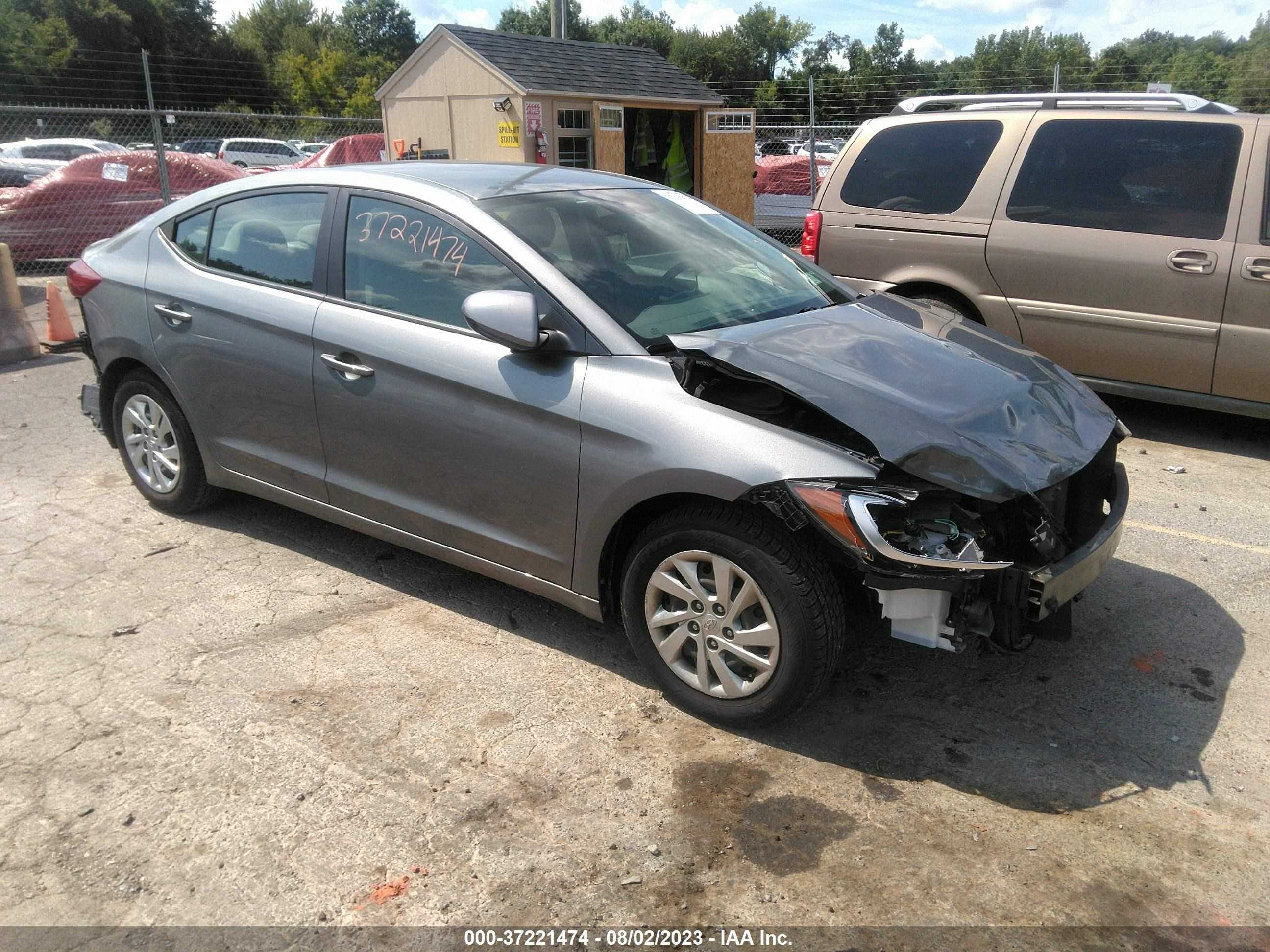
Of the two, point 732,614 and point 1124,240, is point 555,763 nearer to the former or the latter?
point 732,614

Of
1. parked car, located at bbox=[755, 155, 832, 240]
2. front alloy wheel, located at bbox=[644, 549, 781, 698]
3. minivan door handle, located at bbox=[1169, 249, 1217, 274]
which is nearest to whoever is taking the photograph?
front alloy wheel, located at bbox=[644, 549, 781, 698]

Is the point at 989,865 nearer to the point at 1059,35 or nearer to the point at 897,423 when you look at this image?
the point at 897,423

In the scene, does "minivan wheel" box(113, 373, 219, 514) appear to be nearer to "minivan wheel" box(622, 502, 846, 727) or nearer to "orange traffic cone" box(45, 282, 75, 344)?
"minivan wheel" box(622, 502, 846, 727)

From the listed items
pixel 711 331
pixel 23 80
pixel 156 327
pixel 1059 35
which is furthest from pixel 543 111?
pixel 1059 35

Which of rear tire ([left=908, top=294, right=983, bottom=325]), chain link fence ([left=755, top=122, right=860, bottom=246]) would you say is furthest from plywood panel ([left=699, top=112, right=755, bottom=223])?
rear tire ([left=908, top=294, right=983, bottom=325])

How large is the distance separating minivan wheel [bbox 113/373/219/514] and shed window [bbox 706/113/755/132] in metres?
10.7

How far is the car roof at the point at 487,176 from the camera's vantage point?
4.01 m

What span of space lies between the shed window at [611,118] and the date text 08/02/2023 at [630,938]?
11.6m

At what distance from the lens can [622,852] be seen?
2.80 metres

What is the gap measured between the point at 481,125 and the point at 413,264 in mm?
9104

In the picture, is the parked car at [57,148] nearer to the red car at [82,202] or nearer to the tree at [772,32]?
the red car at [82,202]

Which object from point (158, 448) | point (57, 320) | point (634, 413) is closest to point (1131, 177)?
point (634, 413)

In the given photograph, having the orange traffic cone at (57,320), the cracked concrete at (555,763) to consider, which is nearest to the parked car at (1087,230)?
the cracked concrete at (555,763)

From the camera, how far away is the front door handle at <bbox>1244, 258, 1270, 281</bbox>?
566cm
